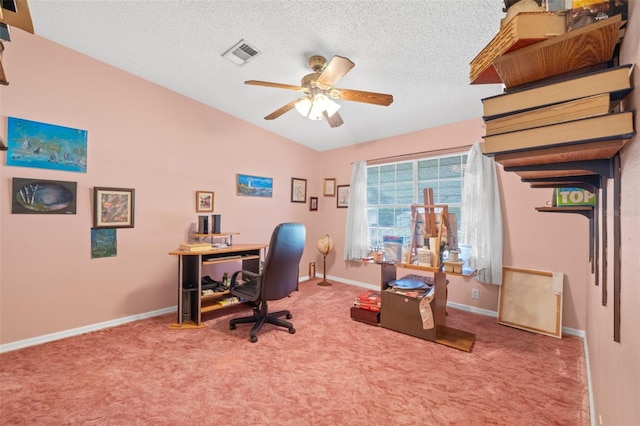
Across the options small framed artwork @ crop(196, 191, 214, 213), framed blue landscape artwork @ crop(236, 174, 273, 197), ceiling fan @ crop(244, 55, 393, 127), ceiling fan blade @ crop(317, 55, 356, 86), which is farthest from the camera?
framed blue landscape artwork @ crop(236, 174, 273, 197)

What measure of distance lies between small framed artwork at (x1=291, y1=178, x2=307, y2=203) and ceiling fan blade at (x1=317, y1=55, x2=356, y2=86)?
105 inches

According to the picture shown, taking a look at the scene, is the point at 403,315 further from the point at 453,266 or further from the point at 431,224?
the point at 431,224

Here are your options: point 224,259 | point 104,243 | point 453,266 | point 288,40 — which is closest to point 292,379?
point 224,259

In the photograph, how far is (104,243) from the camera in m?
2.87

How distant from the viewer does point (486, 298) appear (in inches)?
129

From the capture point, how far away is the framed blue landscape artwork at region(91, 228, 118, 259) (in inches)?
111

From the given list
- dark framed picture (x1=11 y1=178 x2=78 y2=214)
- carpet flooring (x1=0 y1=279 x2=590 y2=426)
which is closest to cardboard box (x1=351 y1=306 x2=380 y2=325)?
carpet flooring (x1=0 y1=279 x2=590 y2=426)

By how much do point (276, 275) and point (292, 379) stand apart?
2.95ft

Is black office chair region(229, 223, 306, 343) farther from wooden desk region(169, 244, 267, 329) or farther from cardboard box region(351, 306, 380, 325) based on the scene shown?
cardboard box region(351, 306, 380, 325)

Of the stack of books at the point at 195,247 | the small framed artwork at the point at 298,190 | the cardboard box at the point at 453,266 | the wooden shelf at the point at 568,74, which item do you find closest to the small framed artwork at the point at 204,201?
the stack of books at the point at 195,247

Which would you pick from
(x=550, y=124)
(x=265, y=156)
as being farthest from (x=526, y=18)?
(x=265, y=156)

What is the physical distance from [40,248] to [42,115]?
122cm

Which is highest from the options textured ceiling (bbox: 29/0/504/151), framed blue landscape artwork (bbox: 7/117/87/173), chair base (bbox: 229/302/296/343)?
textured ceiling (bbox: 29/0/504/151)

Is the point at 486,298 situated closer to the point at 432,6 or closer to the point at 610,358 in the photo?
the point at 610,358
